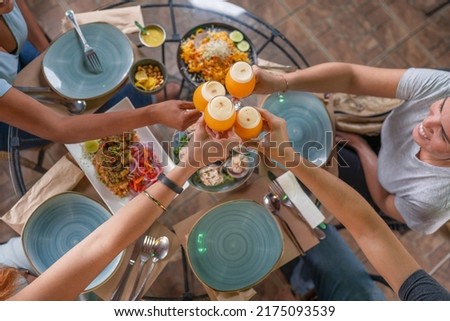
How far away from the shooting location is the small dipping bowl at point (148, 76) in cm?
174

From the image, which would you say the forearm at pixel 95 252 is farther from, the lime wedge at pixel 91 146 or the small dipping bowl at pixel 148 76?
the small dipping bowl at pixel 148 76

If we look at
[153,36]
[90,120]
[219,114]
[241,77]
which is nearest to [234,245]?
[219,114]

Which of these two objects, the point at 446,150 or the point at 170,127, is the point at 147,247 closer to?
the point at 170,127

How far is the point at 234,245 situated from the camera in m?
1.57

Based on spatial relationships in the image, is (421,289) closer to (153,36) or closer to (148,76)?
(148,76)

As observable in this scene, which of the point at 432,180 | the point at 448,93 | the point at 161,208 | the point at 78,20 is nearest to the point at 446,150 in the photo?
the point at 432,180

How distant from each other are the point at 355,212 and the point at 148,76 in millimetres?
1002

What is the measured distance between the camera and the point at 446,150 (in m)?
1.49

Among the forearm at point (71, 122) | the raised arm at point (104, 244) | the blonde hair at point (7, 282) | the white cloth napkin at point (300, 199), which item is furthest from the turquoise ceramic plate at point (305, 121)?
the blonde hair at point (7, 282)

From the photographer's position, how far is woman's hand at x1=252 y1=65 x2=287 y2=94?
1629 millimetres

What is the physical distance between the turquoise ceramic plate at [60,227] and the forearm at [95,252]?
0.90ft

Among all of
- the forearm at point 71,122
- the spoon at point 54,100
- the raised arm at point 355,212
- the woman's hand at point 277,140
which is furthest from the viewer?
the spoon at point 54,100

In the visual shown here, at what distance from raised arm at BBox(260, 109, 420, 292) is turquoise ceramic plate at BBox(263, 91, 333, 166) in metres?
0.26

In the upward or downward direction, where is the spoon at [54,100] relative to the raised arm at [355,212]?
upward
